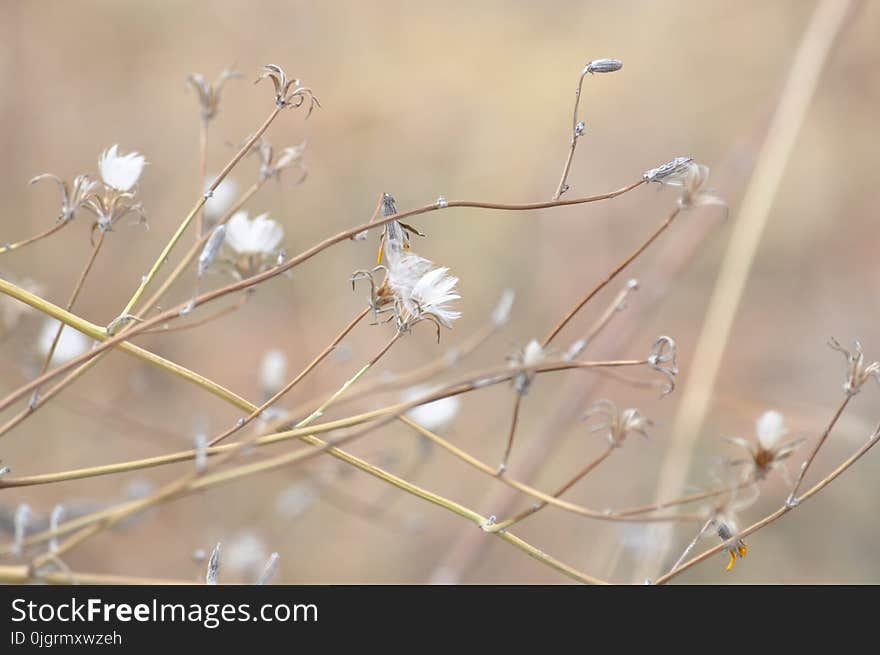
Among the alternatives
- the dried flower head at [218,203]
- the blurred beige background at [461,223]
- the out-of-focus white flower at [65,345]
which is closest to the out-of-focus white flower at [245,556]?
the blurred beige background at [461,223]

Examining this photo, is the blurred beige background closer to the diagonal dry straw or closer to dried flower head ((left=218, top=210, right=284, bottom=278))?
the diagonal dry straw

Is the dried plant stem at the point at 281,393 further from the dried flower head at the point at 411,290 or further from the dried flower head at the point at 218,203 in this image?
the dried flower head at the point at 218,203

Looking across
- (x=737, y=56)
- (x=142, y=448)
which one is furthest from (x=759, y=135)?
(x=142, y=448)

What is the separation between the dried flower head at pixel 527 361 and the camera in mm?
312

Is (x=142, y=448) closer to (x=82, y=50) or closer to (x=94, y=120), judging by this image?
(x=94, y=120)

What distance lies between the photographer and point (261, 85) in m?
1.22

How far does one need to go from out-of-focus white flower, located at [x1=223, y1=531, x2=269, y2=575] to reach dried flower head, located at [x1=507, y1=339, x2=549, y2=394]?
564 mm

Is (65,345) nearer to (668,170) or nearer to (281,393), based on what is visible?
(281,393)

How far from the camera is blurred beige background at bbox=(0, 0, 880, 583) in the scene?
102 cm

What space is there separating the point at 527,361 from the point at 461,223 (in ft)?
2.86

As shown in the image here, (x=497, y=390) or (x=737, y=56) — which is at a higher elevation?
(x=737, y=56)

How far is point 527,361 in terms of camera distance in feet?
1.04

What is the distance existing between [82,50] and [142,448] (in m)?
0.60
